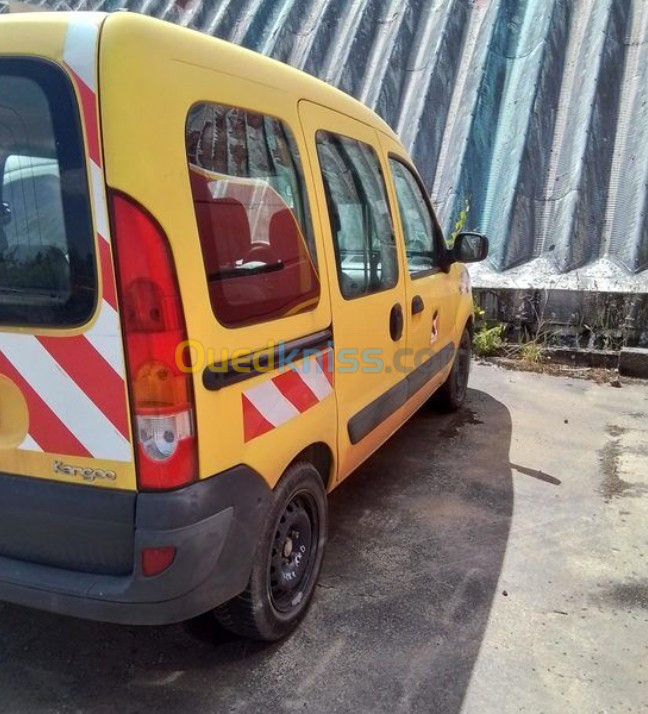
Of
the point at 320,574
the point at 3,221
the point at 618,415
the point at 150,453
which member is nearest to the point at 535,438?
the point at 618,415

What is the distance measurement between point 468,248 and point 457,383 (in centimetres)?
126

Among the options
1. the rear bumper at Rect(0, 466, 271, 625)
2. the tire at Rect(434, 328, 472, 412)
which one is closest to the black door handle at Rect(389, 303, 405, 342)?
the rear bumper at Rect(0, 466, 271, 625)

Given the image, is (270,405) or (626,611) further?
(626,611)

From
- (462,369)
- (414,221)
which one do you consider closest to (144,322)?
(414,221)

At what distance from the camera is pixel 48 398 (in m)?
1.82

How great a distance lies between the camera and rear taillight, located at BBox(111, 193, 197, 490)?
5.50 feet

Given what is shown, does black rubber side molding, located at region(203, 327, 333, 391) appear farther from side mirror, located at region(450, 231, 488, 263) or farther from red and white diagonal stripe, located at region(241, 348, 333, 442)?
side mirror, located at region(450, 231, 488, 263)

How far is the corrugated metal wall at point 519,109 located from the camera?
6.48 m

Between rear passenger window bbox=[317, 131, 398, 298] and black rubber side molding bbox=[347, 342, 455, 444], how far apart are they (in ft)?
1.79

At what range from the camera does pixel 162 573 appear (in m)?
1.79

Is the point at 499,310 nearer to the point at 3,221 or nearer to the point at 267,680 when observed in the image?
→ the point at 267,680

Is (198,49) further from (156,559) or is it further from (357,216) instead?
(156,559)

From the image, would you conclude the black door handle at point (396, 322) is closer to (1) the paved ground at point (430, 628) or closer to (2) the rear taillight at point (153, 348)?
(1) the paved ground at point (430, 628)

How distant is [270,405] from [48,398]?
2.26 feet
